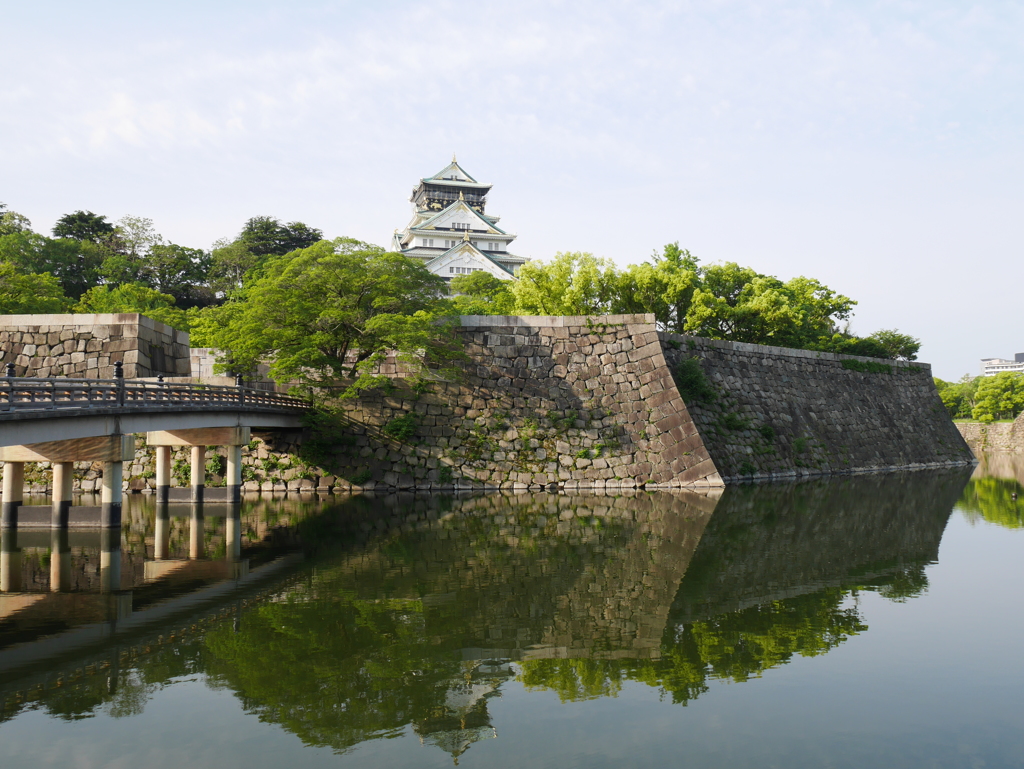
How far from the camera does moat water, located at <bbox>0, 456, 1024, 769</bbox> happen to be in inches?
213

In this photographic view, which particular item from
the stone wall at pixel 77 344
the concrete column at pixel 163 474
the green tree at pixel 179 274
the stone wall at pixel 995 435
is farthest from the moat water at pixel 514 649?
the stone wall at pixel 995 435

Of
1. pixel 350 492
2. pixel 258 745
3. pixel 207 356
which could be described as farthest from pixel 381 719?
pixel 207 356

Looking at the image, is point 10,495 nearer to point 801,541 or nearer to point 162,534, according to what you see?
point 162,534

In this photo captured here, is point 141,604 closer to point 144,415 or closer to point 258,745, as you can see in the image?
point 258,745

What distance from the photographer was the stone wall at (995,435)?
172 feet

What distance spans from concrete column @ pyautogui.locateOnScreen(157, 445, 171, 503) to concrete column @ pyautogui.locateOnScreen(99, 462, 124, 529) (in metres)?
3.93

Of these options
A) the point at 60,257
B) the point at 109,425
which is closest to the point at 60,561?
the point at 109,425

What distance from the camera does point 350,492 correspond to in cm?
2105

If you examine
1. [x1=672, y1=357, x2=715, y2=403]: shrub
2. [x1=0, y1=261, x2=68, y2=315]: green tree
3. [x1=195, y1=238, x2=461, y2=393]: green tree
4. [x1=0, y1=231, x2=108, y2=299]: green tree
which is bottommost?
[x1=672, y1=357, x2=715, y2=403]: shrub

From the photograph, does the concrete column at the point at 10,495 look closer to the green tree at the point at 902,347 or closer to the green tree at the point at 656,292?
the green tree at the point at 656,292

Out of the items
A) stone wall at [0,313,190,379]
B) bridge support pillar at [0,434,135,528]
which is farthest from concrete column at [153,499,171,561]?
stone wall at [0,313,190,379]

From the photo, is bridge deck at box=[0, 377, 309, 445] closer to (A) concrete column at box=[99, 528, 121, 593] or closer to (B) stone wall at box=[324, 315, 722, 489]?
(A) concrete column at box=[99, 528, 121, 593]

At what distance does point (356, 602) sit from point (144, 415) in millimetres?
7433

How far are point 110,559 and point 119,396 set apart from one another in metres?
3.10
